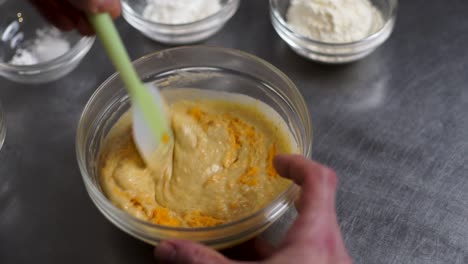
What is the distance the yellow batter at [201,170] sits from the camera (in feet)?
4.30

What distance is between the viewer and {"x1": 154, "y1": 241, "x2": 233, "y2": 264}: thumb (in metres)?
1.02

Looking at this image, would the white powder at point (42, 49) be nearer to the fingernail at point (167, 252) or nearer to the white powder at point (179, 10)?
the white powder at point (179, 10)

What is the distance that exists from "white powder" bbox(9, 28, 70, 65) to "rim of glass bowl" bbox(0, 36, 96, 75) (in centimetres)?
7

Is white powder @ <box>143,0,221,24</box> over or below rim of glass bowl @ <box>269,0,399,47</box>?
over

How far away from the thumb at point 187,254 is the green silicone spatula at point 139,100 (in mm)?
341

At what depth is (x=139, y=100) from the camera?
4.34 feet

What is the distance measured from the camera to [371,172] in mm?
1535

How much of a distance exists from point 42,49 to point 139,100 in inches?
23.4

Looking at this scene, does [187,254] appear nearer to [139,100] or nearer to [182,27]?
[139,100]

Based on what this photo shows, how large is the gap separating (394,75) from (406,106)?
12cm

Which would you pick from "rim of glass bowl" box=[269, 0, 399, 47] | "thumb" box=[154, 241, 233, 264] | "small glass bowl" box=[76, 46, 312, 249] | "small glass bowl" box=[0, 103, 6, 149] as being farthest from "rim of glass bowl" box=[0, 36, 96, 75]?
"thumb" box=[154, 241, 233, 264]

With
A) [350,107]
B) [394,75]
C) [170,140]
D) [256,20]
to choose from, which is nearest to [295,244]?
[170,140]

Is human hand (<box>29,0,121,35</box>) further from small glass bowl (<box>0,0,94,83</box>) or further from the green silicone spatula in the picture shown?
the green silicone spatula

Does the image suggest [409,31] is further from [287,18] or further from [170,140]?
[170,140]
